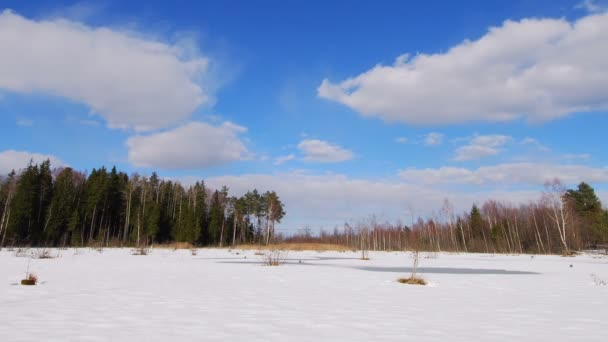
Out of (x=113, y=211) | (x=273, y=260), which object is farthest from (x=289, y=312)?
(x=113, y=211)

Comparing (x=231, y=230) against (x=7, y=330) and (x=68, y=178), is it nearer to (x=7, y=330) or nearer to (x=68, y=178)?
(x=68, y=178)

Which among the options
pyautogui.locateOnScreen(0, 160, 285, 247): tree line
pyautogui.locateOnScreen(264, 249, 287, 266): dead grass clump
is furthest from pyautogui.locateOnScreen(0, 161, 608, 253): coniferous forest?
pyautogui.locateOnScreen(264, 249, 287, 266): dead grass clump

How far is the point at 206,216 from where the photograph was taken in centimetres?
5953

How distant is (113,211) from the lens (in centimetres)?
5097

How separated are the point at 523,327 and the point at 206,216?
190ft

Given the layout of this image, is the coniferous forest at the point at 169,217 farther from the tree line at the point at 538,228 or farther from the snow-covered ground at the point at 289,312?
the snow-covered ground at the point at 289,312

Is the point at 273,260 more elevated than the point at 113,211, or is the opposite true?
the point at 113,211

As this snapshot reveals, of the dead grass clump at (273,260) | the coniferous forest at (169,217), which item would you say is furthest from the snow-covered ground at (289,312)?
the coniferous forest at (169,217)

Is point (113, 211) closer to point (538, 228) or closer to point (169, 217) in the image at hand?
point (169, 217)

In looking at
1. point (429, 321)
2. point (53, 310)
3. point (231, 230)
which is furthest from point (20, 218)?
point (429, 321)

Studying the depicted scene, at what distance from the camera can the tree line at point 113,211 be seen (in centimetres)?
4041

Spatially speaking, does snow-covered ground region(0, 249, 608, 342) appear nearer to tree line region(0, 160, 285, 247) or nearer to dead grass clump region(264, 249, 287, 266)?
dead grass clump region(264, 249, 287, 266)

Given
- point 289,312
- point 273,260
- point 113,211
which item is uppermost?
point 113,211

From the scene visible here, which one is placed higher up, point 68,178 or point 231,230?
point 68,178
